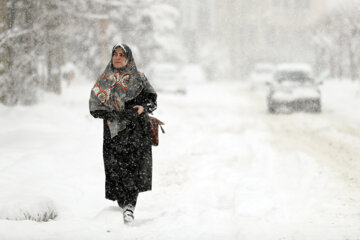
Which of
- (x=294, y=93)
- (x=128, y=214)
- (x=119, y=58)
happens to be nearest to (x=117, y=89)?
(x=119, y=58)

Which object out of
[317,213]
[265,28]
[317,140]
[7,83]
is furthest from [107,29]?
[265,28]

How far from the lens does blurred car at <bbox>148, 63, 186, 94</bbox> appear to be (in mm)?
26891

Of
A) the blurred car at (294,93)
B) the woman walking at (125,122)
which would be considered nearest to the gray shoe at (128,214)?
the woman walking at (125,122)

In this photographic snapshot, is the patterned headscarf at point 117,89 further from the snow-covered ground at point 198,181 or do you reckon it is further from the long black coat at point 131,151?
the snow-covered ground at point 198,181

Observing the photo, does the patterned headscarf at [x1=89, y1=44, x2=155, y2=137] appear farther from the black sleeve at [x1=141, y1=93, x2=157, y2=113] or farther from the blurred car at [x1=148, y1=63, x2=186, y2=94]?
the blurred car at [x1=148, y1=63, x2=186, y2=94]

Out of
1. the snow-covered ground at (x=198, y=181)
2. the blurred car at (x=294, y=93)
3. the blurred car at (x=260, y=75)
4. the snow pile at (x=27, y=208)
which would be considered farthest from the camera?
the blurred car at (x=260, y=75)

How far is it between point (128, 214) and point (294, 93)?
42.6 feet

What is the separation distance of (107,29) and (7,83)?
13.0 metres

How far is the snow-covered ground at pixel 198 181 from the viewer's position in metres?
4.52

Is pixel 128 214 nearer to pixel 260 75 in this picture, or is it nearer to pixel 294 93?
pixel 294 93

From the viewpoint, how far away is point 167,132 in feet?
41.3

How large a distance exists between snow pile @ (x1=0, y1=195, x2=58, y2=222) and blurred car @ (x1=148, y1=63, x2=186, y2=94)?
21667mm

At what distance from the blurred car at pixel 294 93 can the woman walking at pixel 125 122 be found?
12.4 meters

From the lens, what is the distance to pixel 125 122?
4805mm
